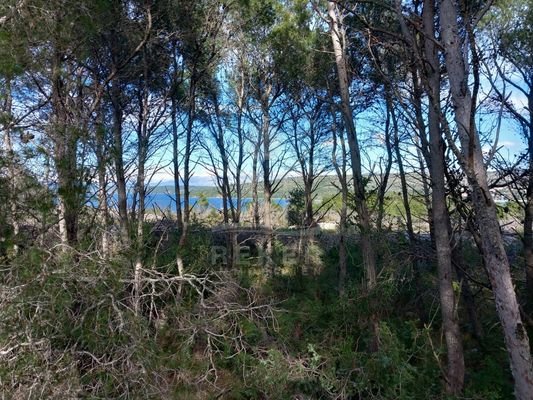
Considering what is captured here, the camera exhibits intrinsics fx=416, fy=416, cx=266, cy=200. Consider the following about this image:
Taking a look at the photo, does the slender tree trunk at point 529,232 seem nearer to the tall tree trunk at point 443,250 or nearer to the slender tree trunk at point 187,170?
the tall tree trunk at point 443,250

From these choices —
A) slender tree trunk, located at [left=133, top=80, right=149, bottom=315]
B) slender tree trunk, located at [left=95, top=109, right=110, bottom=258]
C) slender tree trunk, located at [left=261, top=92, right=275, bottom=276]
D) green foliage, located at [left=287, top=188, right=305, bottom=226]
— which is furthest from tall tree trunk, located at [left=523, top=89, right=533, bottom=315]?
green foliage, located at [left=287, top=188, right=305, bottom=226]

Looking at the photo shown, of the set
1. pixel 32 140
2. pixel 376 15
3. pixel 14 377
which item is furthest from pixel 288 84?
pixel 14 377

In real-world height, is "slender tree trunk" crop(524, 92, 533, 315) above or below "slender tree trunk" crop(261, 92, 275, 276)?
below

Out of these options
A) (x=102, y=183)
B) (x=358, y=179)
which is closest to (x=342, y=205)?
(x=358, y=179)

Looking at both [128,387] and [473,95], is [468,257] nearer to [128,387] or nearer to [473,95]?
[473,95]

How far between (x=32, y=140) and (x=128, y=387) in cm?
289

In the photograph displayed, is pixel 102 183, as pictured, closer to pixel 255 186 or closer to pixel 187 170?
pixel 187 170

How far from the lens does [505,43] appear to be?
6.25 meters

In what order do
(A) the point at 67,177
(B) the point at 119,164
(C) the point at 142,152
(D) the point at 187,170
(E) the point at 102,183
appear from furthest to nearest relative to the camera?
(D) the point at 187,170
(C) the point at 142,152
(B) the point at 119,164
(E) the point at 102,183
(A) the point at 67,177

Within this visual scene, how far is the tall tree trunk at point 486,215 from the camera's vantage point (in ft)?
9.47

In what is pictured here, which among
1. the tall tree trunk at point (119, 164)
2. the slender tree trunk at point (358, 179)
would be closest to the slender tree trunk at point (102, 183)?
the tall tree trunk at point (119, 164)

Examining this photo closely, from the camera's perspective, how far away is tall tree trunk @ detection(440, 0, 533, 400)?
9.47 ft

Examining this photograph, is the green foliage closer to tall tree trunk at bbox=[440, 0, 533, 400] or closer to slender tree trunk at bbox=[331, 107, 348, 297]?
slender tree trunk at bbox=[331, 107, 348, 297]

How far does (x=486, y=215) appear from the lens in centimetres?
297
